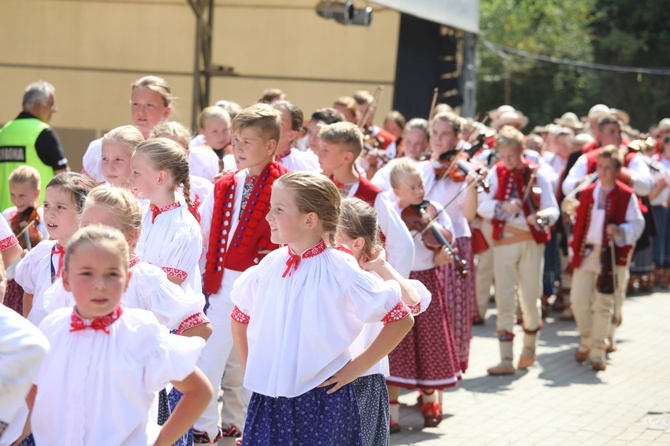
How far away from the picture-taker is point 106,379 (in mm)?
2973

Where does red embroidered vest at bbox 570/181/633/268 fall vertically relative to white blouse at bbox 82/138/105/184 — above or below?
below

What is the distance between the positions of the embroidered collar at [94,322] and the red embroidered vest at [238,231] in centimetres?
226

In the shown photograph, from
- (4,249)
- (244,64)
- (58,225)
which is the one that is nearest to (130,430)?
(58,225)

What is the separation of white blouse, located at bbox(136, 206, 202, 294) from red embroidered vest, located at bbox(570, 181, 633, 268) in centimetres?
483

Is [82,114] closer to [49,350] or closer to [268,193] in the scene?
[268,193]

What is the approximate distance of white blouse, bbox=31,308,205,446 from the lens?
296cm

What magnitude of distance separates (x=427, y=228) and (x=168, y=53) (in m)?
6.85

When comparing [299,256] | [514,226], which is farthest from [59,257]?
[514,226]

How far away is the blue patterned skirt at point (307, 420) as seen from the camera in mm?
3744

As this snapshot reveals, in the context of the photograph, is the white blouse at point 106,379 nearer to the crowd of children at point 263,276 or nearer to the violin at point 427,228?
the crowd of children at point 263,276

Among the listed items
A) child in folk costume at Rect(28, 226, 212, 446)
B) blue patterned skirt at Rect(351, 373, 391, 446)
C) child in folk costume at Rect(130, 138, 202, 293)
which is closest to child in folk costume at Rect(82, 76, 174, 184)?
child in folk costume at Rect(130, 138, 202, 293)

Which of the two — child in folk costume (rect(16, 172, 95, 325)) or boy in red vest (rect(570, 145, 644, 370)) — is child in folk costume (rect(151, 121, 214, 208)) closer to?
child in folk costume (rect(16, 172, 95, 325))

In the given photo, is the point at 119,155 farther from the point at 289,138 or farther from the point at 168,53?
the point at 168,53

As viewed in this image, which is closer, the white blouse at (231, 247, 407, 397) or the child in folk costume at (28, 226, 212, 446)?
the child in folk costume at (28, 226, 212, 446)
